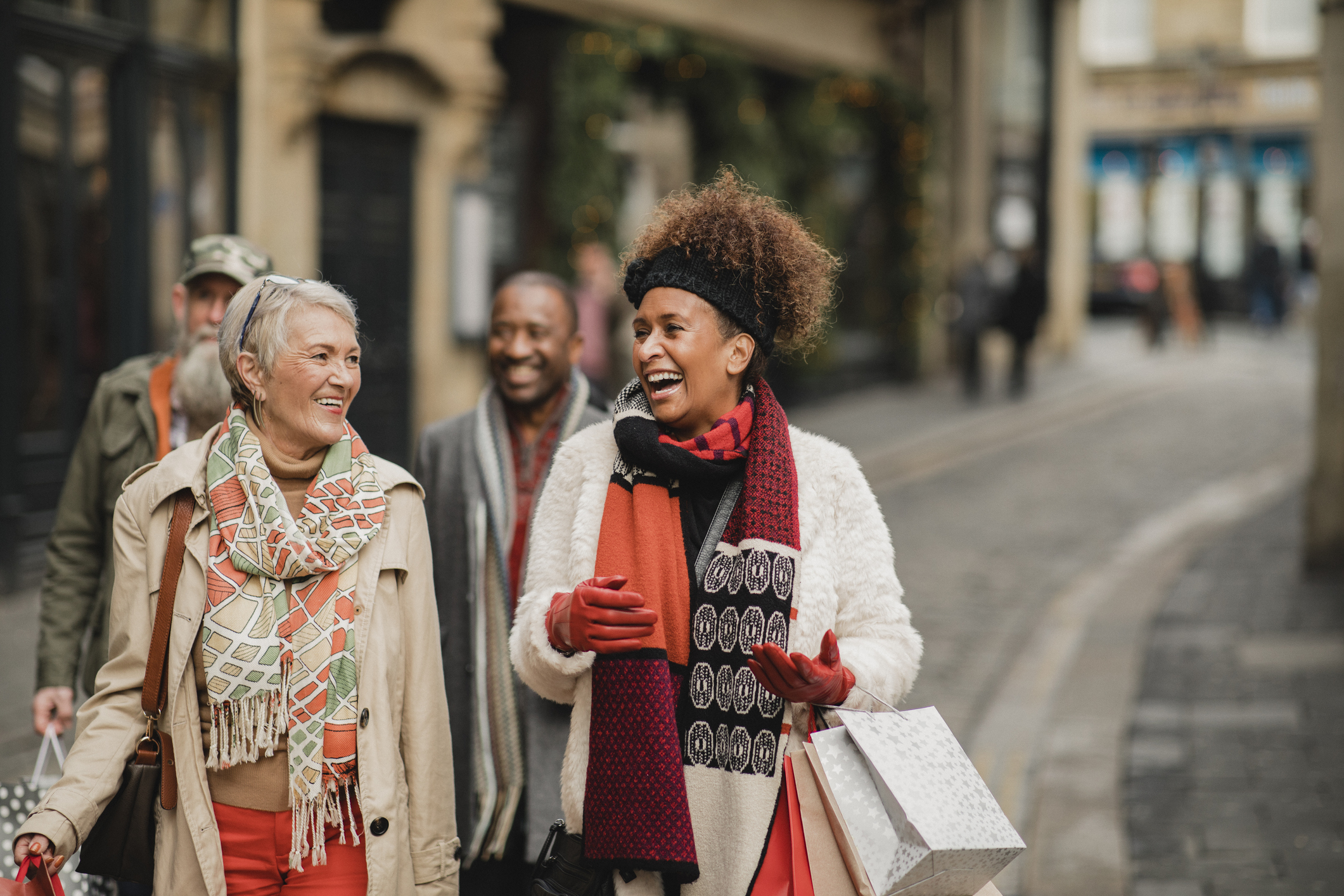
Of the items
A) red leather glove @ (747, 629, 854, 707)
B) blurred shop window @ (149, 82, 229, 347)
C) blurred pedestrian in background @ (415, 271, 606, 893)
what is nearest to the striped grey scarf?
blurred pedestrian in background @ (415, 271, 606, 893)

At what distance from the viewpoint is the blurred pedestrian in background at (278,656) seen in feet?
8.70

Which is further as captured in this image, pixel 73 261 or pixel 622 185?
pixel 622 185

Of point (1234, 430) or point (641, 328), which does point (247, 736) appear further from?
point (1234, 430)

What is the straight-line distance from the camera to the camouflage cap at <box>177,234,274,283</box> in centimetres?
371

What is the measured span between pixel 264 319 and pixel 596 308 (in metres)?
9.51

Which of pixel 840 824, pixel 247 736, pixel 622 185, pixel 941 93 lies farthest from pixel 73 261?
pixel 941 93

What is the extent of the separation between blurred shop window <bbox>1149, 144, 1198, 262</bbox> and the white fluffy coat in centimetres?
3651

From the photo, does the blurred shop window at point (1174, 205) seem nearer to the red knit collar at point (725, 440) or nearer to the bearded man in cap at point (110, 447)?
the bearded man in cap at point (110, 447)

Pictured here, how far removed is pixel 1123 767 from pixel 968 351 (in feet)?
41.7

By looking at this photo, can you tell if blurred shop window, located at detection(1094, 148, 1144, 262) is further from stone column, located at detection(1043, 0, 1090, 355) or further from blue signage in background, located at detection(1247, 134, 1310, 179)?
stone column, located at detection(1043, 0, 1090, 355)

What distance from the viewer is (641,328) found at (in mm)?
2803

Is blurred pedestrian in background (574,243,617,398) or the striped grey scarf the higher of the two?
blurred pedestrian in background (574,243,617,398)

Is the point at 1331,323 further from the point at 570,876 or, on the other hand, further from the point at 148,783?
the point at 148,783

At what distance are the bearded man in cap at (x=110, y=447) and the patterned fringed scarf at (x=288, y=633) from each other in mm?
910
